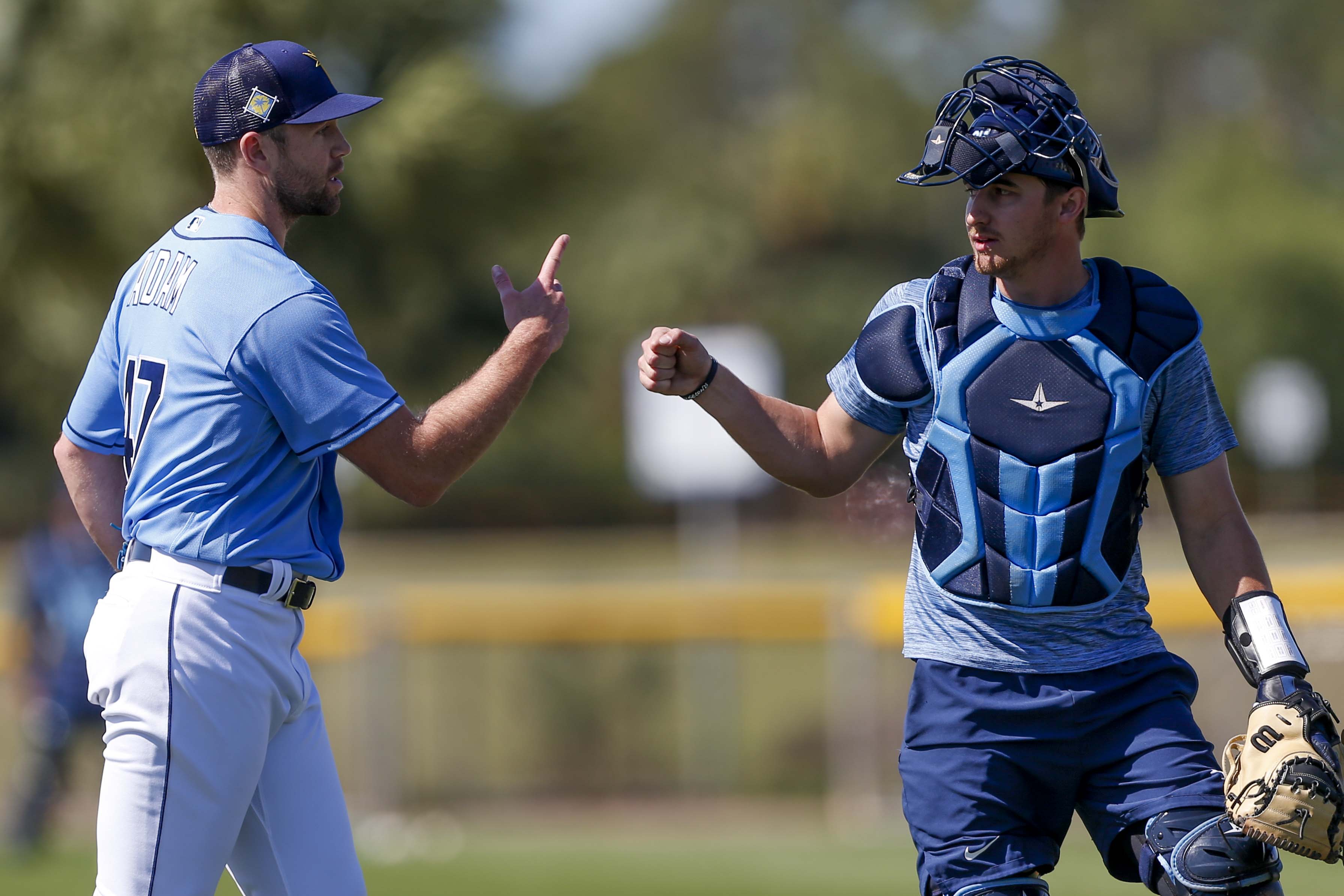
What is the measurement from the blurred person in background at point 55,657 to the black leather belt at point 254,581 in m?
6.41

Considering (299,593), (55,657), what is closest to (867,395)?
(299,593)

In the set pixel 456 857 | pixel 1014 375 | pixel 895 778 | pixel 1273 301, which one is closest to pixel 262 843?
pixel 1014 375

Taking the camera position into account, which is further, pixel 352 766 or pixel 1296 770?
pixel 352 766

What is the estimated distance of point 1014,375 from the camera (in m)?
3.68

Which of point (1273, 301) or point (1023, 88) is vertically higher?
point (1023, 88)

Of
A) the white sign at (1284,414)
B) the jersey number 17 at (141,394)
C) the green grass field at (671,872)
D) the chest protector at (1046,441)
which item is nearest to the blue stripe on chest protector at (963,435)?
the chest protector at (1046,441)

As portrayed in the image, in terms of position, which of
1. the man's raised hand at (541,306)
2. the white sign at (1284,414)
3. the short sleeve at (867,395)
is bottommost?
the white sign at (1284,414)

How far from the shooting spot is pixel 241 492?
3570 mm

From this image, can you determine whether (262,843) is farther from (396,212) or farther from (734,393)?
(396,212)

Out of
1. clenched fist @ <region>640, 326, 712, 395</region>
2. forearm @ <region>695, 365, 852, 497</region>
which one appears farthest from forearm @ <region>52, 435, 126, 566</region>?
forearm @ <region>695, 365, 852, 497</region>

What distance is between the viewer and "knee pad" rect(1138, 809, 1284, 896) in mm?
3377

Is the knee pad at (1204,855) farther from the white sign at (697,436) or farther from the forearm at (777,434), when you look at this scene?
the white sign at (697,436)

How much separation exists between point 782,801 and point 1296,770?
8.38m

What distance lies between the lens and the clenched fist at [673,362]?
3.95m
